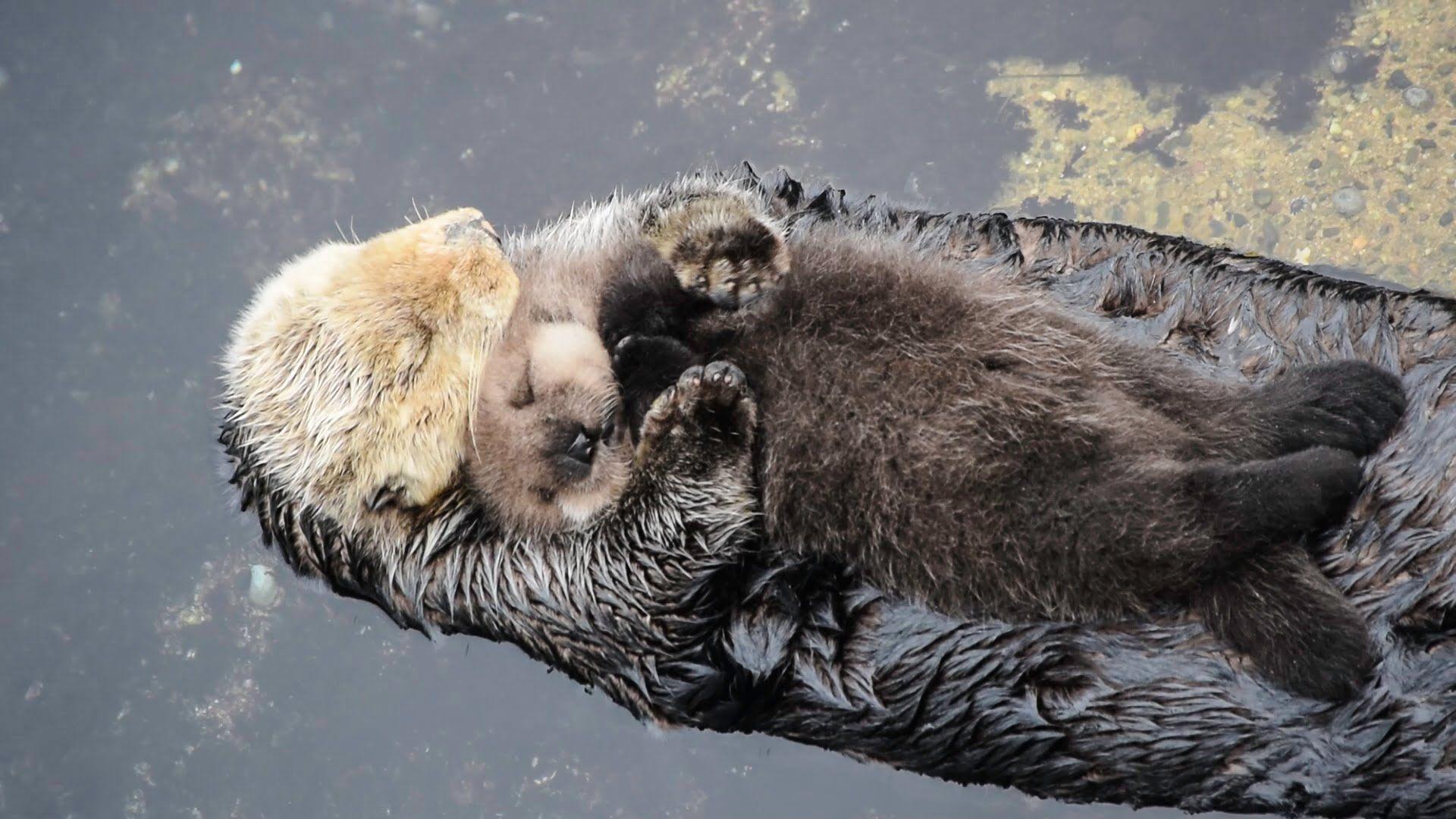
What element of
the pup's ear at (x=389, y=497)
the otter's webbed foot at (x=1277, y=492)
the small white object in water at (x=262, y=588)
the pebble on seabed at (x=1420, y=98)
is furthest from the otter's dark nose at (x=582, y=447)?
the pebble on seabed at (x=1420, y=98)

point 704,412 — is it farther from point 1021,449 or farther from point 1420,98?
point 1420,98

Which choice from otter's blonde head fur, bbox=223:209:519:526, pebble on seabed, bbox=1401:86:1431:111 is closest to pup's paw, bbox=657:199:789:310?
otter's blonde head fur, bbox=223:209:519:526

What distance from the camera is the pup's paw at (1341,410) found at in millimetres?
2008

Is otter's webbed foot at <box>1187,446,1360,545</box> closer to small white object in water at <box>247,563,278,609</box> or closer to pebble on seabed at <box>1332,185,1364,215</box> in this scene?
pebble on seabed at <box>1332,185,1364,215</box>

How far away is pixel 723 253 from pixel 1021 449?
741mm

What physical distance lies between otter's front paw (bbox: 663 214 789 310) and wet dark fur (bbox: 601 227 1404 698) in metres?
0.05

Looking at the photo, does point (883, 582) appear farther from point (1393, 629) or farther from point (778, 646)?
point (1393, 629)

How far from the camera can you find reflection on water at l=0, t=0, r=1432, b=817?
363 cm

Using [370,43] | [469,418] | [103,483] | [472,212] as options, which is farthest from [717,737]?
[370,43]

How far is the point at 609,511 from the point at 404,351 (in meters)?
0.55

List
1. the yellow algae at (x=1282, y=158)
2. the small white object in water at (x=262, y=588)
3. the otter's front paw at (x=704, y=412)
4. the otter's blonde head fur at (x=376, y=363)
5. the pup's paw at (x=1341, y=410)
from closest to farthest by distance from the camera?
the pup's paw at (x=1341, y=410)
the otter's front paw at (x=704, y=412)
the otter's blonde head fur at (x=376, y=363)
the small white object in water at (x=262, y=588)
the yellow algae at (x=1282, y=158)

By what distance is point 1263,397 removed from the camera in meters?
2.09

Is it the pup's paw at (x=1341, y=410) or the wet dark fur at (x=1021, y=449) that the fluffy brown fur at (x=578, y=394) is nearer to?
the wet dark fur at (x=1021, y=449)

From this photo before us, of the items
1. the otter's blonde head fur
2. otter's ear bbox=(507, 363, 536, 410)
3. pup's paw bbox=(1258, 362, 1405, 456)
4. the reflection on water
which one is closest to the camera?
pup's paw bbox=(1258, 362, 1405, 456)
